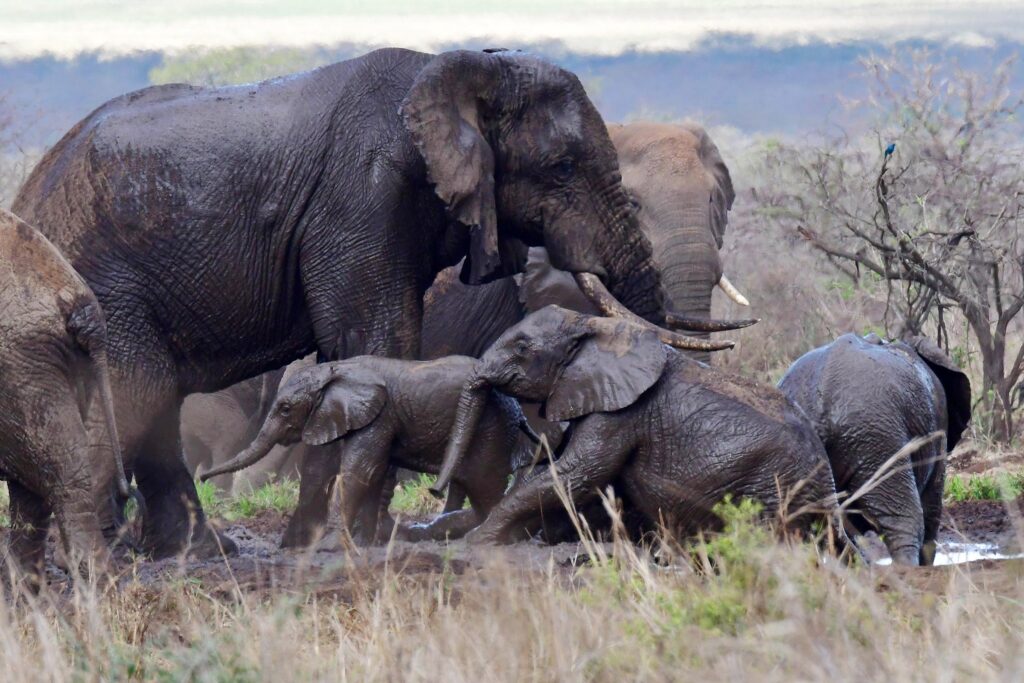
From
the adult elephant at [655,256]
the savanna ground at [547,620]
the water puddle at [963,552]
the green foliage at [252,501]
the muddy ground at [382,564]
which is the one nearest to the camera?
the savanna ground at [547,620]

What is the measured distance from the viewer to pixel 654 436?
20.6 ft

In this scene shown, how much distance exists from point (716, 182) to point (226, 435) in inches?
117

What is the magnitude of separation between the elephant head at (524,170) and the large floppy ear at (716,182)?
2754mm

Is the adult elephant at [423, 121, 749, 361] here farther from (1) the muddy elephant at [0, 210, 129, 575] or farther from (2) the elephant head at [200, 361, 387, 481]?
(1) the muddy elephant at [0, 210, 129, 575]

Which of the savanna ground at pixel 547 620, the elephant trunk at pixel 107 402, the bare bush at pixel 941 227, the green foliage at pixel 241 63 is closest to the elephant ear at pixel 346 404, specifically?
the savanna ground at pixel 547 620

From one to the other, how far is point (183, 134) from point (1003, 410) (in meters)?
4.68

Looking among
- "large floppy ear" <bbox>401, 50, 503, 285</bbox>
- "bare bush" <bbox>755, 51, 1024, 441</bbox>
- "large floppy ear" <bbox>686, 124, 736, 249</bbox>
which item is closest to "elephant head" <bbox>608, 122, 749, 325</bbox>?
"large floppy ear" <bbox>686, 124, 736, 249</bbox>

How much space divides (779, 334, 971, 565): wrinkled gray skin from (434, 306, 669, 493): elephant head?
61 cm

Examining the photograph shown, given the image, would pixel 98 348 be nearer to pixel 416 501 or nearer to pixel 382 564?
pixel 382 564

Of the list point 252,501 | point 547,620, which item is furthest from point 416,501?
point 547,620

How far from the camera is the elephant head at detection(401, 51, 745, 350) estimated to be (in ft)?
22.3

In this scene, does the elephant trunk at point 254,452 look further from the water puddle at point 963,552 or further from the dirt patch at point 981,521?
the dirt patch at point 981,521

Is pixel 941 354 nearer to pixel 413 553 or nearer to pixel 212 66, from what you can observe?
pixel 413 553

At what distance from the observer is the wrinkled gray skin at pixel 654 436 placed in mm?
6137
